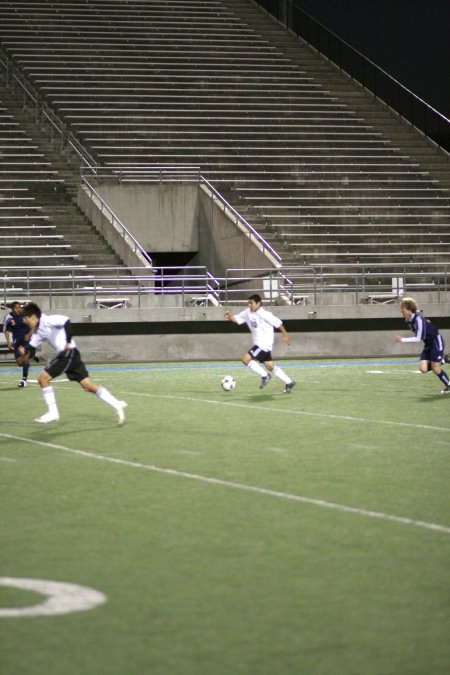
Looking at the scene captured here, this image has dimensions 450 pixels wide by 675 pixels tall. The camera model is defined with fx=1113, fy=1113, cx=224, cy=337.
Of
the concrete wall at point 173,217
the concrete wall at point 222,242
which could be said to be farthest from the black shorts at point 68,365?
the concrete wall at point 173,217

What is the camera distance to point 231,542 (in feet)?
23.6

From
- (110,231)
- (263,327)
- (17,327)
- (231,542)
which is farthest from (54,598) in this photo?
(110,231)

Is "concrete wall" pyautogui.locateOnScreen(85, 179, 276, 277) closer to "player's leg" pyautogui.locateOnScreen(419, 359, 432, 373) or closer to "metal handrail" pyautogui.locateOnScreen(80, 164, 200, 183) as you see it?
"metal handrail" pyautogui.locateOnScreen(80, 164, 200, 183)

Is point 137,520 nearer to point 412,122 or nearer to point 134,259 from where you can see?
point 134,259

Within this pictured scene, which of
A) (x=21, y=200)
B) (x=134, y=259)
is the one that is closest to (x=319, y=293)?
(x=134, y=259)

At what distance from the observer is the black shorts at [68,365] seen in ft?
44.2

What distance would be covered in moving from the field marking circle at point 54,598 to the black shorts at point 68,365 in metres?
Result: 7.31

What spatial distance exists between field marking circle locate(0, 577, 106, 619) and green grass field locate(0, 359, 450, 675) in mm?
68

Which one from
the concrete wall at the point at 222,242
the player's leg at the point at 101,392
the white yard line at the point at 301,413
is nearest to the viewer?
the player's leg at the point at 101,392

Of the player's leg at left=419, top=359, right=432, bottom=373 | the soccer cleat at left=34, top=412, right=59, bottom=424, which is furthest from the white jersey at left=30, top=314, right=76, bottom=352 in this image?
the player's leg at left=419, top=359, right=432, bottom=373

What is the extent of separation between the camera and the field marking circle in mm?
5609

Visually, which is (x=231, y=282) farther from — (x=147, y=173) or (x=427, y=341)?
(x=427, y=341)

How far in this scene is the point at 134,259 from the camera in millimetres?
32188

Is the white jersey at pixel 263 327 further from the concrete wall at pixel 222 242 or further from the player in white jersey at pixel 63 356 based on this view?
the concrete wall at pixel 222 242
